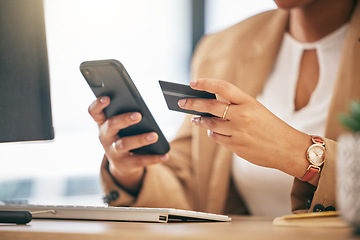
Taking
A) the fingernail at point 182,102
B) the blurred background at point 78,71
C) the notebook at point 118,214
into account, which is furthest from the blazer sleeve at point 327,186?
the blurred background at point 78,71

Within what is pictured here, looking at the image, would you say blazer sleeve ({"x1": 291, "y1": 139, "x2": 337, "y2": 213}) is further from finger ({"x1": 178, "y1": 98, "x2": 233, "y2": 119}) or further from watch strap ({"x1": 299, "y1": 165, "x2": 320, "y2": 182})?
finger ({"x1": 178, "y1": 98, "x2": 233, "y2": 119})

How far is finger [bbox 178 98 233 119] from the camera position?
692 mm

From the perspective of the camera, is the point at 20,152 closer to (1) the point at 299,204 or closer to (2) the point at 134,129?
(2) the point at 134,129

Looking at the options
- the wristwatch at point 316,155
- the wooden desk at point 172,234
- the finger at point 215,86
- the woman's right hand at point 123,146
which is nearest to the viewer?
the wooden desk at point 172,234

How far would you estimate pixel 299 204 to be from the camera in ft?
2.77

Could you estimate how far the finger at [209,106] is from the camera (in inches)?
27.3

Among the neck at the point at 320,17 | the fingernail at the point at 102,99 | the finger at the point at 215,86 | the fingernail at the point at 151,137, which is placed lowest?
the fingernail at the point at 151,137

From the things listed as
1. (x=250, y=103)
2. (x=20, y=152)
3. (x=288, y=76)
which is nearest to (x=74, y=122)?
(x=20, y=152)

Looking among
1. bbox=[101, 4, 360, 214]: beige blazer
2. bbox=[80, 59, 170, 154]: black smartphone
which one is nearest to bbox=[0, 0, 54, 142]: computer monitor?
bbox=[80, 59, 170, 154]: black smartphone

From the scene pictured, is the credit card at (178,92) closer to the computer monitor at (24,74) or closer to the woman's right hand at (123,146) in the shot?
the woman's right hand at (123,146)

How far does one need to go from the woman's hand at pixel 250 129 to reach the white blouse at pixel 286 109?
37 centimetres

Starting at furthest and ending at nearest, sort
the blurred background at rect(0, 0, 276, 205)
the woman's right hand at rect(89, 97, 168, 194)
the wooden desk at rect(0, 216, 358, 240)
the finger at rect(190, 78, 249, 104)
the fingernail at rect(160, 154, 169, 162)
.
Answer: the blurred background at rect(0, 0, 276, 205) < the fingernail at rect(160, 154, 169, 162) < the woman's right hand at rect(89, 97, 168, 194) < the finger at rect(190, 78, 249, 104) < the wooden desk at rect(0, 216, 358, 240)

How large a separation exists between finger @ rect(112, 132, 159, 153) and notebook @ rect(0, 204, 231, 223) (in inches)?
8.6

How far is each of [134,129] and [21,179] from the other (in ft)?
5.86
